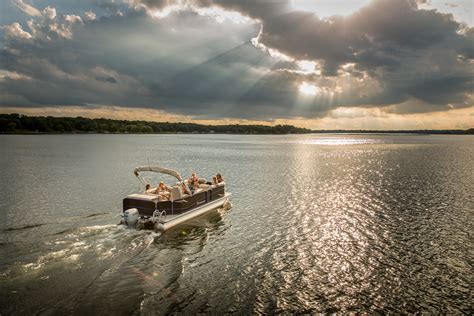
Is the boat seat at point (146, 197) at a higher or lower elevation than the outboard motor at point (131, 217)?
higher

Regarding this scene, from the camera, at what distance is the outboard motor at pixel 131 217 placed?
2242cm

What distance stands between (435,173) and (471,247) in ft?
127

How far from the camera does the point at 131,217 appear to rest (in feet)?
73.5

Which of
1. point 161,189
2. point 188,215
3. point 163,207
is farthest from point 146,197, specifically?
point 188,215

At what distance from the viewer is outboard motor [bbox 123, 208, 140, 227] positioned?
22.4 meters

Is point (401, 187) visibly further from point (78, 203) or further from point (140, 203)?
point (78, 203)

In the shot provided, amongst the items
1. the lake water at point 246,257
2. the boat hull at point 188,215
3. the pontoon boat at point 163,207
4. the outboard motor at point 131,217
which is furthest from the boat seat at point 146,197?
the lake water at point 246,257

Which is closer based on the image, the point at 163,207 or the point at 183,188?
the point at 163,207

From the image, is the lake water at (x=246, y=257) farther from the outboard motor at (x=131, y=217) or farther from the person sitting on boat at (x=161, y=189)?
the person sitting on boat at (x=161, y=189)

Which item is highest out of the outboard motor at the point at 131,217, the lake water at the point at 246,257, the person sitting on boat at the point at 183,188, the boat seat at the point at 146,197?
the person sitting on boat at the point at 183,188

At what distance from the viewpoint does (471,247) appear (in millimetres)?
19844

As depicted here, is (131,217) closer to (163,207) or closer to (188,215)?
(163,207)

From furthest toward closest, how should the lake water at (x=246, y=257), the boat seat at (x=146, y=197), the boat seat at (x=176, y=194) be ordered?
1. the boat seat at (x=176, y=194)
2. the boat seat at (x=146, y=197)
3. the lake water at (x=246, y=257)

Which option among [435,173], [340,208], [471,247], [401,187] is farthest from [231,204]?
[435,173]
